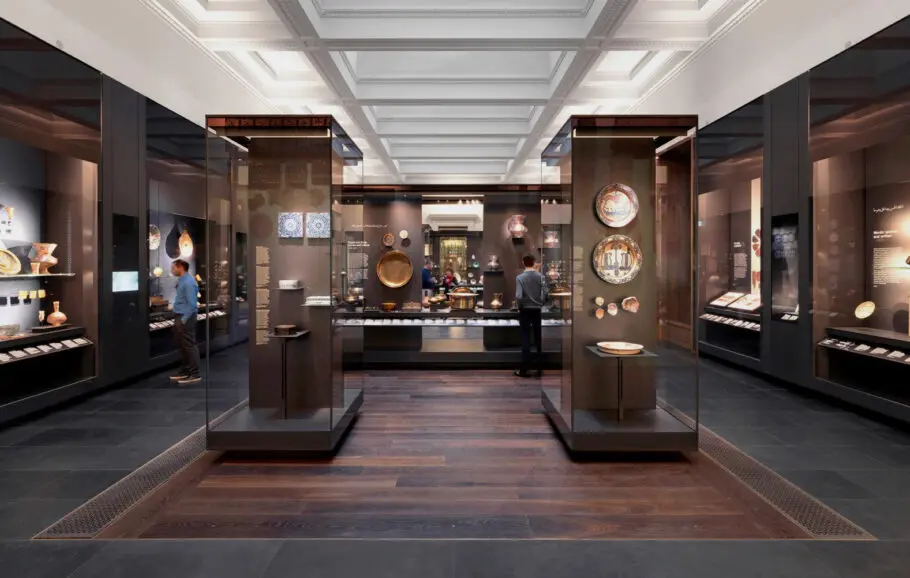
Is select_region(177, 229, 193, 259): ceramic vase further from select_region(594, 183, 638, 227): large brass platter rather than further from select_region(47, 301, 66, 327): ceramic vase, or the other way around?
select_region(594, 183, 638, 227): large brass platter

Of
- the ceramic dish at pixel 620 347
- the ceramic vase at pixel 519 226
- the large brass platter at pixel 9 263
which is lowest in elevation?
the ceramic dish at pixel 620 347

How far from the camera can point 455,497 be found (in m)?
3.60

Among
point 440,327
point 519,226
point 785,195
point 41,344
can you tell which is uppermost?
point 785,195

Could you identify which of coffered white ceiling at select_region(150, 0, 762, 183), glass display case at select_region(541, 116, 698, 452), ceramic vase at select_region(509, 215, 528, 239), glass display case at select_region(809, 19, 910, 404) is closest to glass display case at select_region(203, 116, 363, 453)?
glass display case at select_region(541, 116, 698, 452)

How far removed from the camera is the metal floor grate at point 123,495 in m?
3.12

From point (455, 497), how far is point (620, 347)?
82.0 inches

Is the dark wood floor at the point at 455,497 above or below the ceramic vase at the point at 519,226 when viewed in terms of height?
below

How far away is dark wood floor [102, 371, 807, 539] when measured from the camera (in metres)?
3.15

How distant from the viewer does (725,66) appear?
7.75 m

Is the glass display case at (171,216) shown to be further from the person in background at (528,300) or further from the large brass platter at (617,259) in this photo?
the large brass platter at (617,259)

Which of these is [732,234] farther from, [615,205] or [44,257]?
[44,257]

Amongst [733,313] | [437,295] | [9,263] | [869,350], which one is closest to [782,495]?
[869,350]

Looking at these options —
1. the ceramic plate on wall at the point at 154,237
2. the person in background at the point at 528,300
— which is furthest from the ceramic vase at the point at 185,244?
the person in background at the point at 528,300

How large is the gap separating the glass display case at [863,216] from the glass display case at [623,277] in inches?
98.5
